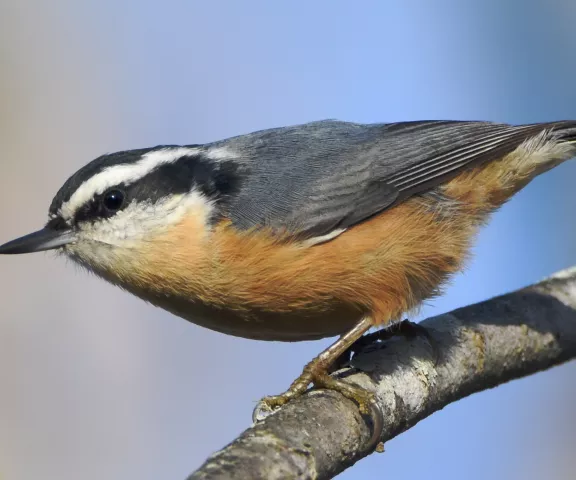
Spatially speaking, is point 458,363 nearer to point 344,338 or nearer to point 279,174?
point 344,338

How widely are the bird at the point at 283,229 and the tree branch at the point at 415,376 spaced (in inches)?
5.9

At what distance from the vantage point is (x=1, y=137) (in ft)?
17.7

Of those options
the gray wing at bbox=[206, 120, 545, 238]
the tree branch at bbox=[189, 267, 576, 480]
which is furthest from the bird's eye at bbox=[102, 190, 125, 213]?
the tree branch at bbox=[189, 267, 576, 480]

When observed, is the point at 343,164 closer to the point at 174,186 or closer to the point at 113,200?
the point at 174,186

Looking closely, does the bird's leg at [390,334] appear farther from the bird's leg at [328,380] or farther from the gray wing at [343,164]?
the gray wing at [343,164]

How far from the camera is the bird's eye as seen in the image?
3121 millimetres

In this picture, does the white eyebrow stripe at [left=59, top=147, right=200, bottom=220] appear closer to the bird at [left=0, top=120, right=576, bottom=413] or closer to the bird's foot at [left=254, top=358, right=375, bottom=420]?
the bird at [left=0, top=120, right=576, bottom=413]

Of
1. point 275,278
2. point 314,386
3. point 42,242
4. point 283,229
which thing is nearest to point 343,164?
point 283,229

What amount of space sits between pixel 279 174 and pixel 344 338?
74 centimetres

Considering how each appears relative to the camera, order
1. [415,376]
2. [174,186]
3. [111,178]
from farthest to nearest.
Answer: [174,186] < [111,178] < [415,376]

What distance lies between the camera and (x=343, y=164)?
351cm

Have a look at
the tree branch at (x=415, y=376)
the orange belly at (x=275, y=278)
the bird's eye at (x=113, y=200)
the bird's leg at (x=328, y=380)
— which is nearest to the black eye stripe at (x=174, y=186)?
the bird's eye at (x=113, y=200)

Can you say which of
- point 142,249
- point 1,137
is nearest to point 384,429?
point 142,249

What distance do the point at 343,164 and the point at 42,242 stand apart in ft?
4.28
